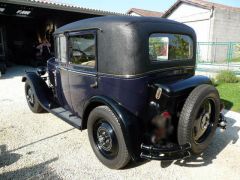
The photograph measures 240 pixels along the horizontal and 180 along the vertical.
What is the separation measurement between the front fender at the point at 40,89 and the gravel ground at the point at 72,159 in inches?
18.0

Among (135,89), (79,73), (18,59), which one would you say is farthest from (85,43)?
(18,59)

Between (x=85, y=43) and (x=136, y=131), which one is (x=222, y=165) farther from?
(x=85, y=43)

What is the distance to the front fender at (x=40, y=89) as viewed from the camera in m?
5.07

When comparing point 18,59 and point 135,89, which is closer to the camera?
point 135,89

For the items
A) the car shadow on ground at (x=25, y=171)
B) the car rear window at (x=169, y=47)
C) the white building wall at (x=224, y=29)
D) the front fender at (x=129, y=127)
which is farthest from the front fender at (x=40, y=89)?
the white building wall at (x=224, y=29)

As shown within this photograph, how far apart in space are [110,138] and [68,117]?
1.29 meters

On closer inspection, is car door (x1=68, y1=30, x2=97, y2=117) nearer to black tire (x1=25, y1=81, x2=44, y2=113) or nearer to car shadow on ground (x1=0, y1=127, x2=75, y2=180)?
car shadow on ground (x1=0, y1=127, x2=75, y2=180)

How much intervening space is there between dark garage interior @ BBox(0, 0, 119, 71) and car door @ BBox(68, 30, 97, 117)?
10.0m

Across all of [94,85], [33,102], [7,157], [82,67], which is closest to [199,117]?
[94,85]

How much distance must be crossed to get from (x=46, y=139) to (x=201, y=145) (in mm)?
2577

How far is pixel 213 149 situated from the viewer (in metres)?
3.88

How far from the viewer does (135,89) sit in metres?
3.05

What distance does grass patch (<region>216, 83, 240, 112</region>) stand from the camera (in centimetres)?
602

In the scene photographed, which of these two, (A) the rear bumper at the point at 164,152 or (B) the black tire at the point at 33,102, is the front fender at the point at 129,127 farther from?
(B) the black tire at the point at 33,102
